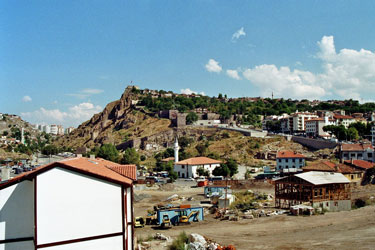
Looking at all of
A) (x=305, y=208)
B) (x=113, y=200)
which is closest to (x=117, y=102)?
(x=305, y=208)

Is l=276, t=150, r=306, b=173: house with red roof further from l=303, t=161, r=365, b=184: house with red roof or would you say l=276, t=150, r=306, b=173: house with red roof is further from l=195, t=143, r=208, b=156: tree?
l=195, t=143, r=208, b=156: tree

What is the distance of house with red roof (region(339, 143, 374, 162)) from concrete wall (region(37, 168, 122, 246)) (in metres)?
57.3

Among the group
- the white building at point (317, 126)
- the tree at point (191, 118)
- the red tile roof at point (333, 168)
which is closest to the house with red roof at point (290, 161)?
the red tile roof at point (333, 168)

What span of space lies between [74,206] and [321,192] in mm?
24459

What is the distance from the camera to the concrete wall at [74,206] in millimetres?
10805

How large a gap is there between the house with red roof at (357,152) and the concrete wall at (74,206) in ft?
188

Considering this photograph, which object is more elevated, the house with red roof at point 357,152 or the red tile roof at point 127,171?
the red tile roof at point 127,171

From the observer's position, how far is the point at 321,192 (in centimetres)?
2936

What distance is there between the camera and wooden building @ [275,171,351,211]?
1139 inches

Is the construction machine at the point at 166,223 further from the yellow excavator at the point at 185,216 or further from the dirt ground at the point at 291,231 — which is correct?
the yellow excavator at the point at 185,216

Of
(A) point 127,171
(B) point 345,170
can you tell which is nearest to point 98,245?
(A) point 127,171

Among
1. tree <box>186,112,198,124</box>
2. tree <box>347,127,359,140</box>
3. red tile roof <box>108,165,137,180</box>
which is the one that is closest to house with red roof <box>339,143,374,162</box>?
tree <box>347,127,359,140</box>

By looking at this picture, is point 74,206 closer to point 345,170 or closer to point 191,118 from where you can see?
point 345,170

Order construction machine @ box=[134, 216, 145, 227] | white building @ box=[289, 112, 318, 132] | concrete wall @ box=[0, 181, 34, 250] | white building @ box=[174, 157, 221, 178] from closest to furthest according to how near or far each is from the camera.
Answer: concrete wall @ box=[0, 181, 34, 250]
construction machine @ box=[134, 216, 145, 227]
white building @ box=[174, 157, 221, 178]
white building @ box=[289, 112, 318, 132]
